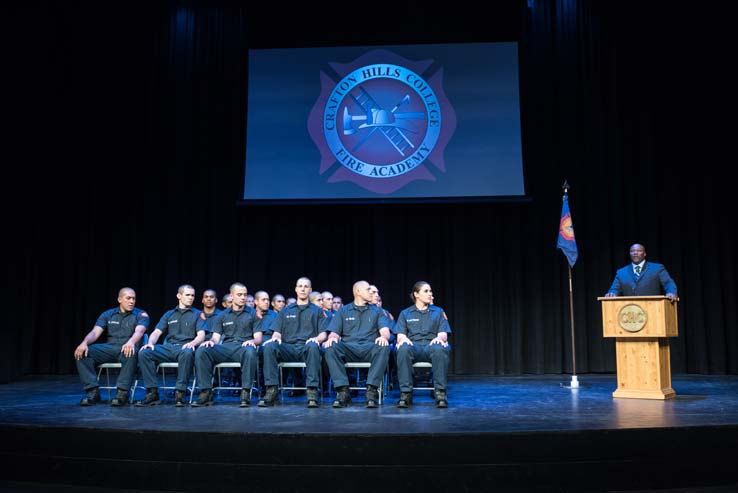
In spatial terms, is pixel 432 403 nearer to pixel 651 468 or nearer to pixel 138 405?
pixel 651 468

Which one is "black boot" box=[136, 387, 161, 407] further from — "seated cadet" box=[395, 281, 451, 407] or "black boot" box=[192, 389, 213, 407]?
"seated cadet" box=[395, 281, 451, 407]

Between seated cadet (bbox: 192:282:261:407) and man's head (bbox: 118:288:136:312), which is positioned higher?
man's head (bbox: 118:288:136:312)

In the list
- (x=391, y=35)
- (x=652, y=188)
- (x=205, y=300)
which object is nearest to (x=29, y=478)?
(x=205, y=300)

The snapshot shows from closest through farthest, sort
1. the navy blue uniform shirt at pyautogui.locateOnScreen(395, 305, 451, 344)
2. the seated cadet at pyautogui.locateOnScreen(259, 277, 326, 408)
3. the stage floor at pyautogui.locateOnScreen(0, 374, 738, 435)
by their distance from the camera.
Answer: the stage floor at pyautogui.locateOnScreen(0, 374, 738, 435) → the seated cadet at pyautogui.locateOnScreen(259, 277, 326, 408) → the navy blue uniform shirt at pyautogui.locateOnScreen(395, 305, 451, 344)

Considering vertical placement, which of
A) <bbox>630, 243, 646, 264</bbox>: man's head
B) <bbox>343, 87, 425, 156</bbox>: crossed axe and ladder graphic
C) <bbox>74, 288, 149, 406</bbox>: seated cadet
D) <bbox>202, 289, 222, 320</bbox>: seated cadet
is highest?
<bbox>343, 87, 425, 156</bbox>: crossed axe and ladder graphic

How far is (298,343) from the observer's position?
18.4ft

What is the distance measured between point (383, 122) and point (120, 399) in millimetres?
4856

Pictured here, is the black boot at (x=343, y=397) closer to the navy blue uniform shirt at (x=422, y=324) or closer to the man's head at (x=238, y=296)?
the navy blue uniform shirt at (x=422, y=324)

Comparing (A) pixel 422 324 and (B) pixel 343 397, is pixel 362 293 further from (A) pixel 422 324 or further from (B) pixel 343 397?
(B) pixel 343 397

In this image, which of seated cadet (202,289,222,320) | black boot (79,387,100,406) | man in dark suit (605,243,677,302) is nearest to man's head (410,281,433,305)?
man in dark suit (605,243,677,302)

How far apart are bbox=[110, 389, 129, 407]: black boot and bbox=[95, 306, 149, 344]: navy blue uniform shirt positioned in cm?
57

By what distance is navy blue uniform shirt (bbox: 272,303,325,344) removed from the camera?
5637 millimetres

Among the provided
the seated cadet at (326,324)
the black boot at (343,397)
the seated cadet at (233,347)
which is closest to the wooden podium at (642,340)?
the black boot at (343,397)

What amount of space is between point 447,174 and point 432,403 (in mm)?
3769
